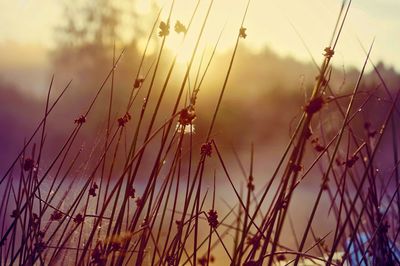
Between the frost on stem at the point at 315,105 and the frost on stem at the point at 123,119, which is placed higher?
the frost on stem at the point at 123,119

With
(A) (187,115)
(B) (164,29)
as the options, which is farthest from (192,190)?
(B) (164,29)

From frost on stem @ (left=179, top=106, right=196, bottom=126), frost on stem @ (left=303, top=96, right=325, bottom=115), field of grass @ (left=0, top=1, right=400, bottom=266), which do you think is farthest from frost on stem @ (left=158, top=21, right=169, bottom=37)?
frost on stem @ (left=303, top=96, right=325, bottom=115)

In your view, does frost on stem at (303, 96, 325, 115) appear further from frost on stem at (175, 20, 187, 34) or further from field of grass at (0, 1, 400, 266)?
frost on stem at (175, 20, 187, 34)

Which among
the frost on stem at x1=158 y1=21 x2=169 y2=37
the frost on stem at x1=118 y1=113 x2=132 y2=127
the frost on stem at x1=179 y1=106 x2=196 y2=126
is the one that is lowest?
A: the frost on stem at x1=179 y1=106 x2=196 y2=126

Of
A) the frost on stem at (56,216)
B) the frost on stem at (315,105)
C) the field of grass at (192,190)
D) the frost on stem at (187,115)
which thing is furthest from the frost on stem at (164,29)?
the frost on stem at (56,216)

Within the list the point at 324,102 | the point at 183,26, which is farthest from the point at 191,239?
the point at 324,102

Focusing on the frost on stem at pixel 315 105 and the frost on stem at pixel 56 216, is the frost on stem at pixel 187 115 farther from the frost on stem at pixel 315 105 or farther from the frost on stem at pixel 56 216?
the frost on stem at pixel 56 216

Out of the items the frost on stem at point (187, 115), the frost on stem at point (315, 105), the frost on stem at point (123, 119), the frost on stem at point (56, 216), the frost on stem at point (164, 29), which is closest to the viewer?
the frost on stem at point (315, 105)

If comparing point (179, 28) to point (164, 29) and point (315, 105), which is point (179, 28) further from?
point (315, 105)

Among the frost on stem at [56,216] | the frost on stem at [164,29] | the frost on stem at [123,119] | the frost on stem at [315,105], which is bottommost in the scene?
the frost on stem at [56,216]

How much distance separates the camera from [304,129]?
3.15 ft

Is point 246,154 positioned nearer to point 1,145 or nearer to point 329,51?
point 1,145

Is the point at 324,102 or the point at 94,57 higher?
the point at 94,57

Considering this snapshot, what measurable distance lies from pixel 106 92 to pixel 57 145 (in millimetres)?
1512
